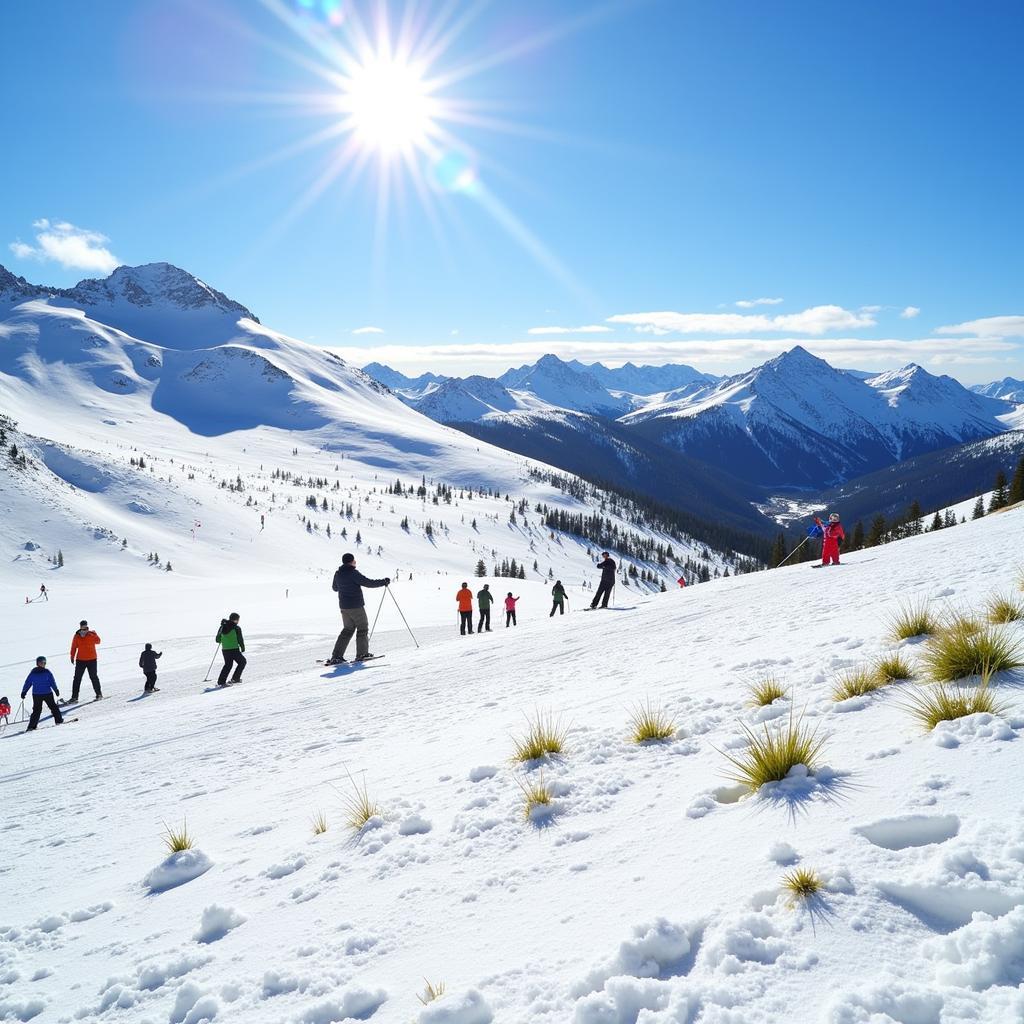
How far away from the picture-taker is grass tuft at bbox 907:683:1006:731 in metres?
4.40

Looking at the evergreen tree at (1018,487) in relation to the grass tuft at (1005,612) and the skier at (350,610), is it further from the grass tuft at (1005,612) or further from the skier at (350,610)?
the skier at (350,610)

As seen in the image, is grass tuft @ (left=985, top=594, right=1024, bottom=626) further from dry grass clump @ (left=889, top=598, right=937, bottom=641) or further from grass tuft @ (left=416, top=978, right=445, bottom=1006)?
grass tuft @ (left=416, top=978, right=445, bottom=1006)

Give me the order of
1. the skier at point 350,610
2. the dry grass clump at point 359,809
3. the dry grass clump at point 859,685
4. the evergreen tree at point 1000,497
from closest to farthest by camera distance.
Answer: the dry grass clump at point 359,809
the dry grass clump at point 859,685
the skier at point 350,610
the evergreen tree at point 1000,497

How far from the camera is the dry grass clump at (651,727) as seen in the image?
5672mm

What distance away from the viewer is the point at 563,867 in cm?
404

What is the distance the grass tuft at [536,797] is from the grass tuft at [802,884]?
205cm

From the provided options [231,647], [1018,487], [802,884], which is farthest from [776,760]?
[1018,487]

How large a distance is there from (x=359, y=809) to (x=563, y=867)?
2.31 m

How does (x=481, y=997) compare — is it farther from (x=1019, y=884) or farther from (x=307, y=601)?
(x=307, y=601)

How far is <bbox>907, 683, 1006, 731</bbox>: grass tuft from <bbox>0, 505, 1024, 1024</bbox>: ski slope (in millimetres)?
172

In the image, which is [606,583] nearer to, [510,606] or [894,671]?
[510,606]

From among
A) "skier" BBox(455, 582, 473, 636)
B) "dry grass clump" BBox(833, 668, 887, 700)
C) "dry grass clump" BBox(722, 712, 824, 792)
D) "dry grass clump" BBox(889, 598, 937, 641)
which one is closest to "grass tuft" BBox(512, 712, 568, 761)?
"dry grass clump" BBox(722, 712, 824, 792)

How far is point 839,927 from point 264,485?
6174 inches

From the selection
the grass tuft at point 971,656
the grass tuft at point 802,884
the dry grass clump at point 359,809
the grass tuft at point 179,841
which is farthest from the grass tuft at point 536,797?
the grass tuft at point 971,656
